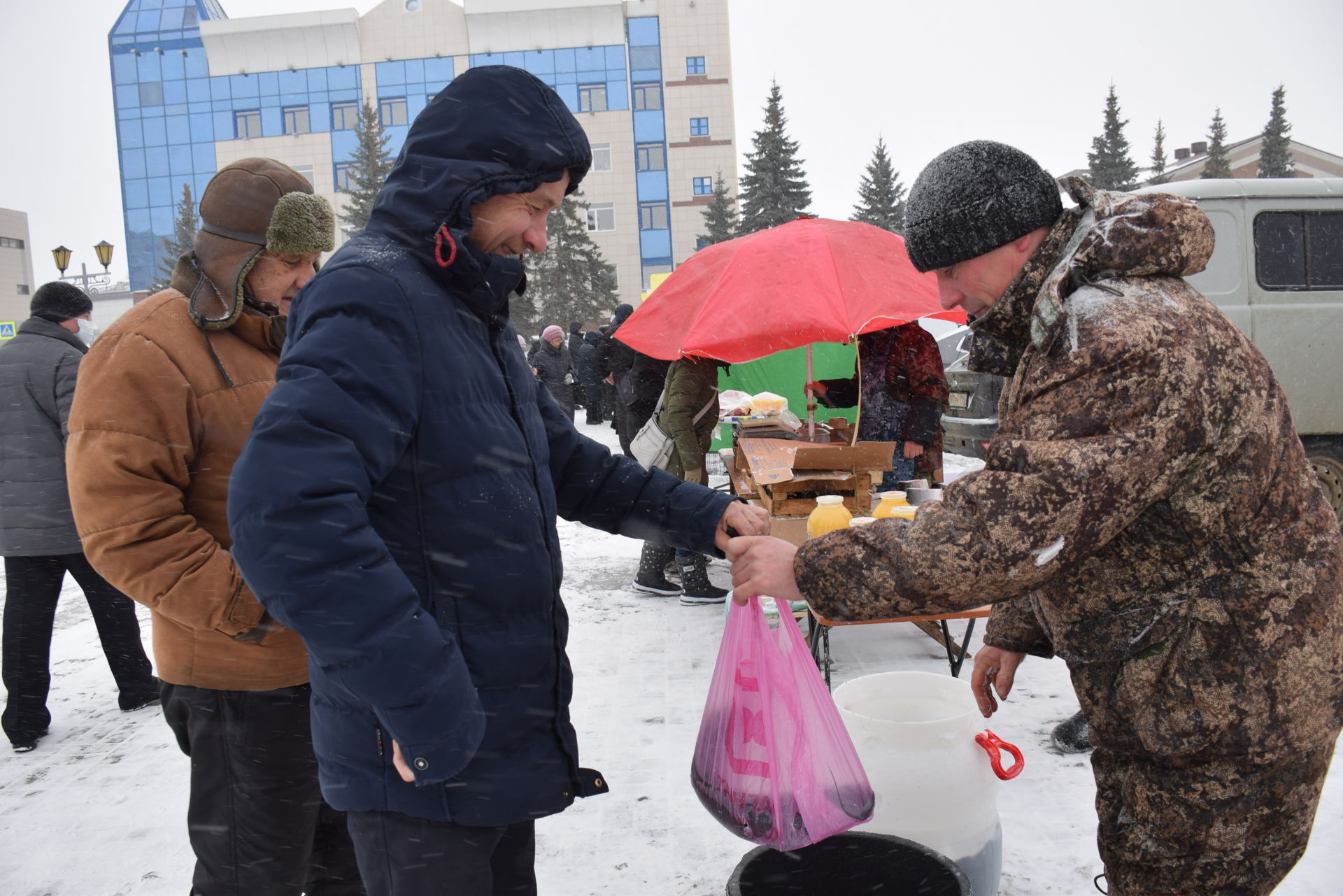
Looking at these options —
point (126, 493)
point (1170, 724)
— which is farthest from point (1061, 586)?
point (126, 493)

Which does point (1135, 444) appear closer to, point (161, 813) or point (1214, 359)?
point (1214, 359)

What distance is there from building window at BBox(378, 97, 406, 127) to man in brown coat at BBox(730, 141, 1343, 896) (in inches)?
1721

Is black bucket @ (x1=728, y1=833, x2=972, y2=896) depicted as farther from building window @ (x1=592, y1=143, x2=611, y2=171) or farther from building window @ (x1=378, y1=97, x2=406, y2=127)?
building window @ (x1=378, y1=97, x2=406, y2=127)

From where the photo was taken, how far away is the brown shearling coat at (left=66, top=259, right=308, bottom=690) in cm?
196

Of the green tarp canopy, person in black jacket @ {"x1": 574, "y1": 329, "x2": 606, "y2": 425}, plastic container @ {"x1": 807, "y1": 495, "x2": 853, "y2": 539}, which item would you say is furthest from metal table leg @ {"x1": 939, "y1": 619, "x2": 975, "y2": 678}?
person in black jacket @ {"x1": 574, "y1": 329, "x2": 606, "y2": 425}

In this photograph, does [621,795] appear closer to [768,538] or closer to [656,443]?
[768,538]

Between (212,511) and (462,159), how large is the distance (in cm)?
115

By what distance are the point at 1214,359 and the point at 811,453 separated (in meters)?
3.19

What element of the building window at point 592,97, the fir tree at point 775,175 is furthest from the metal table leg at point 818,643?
the building window at point 592,97

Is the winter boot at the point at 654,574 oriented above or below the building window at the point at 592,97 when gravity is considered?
below

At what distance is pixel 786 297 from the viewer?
5102 millimetres

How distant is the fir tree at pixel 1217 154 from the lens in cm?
3856

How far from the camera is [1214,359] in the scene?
1.47m

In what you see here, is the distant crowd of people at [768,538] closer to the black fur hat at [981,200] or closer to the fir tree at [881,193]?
the black fur hat at [981,200]
